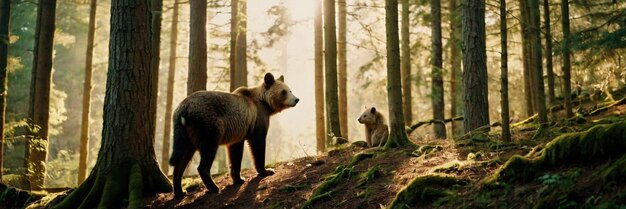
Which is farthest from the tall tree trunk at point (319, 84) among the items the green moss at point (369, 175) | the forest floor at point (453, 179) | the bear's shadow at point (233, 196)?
the green moss at point (369, 175)

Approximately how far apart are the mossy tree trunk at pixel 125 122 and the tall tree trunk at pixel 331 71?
19.9ft

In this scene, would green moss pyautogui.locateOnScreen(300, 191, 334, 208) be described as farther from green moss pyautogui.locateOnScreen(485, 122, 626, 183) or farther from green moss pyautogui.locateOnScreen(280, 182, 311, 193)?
green moss pyautogui.locateOnScreen(485, 122, 626, 183)

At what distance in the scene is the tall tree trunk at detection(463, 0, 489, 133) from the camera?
11.4 meters

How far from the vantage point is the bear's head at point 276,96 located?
35.1ft

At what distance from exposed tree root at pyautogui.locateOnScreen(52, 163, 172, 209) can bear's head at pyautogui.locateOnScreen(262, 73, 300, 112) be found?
2.97 meters

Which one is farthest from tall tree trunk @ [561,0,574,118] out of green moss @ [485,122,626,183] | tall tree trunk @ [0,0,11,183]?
tall tree trunk @ [0,0,11,183]

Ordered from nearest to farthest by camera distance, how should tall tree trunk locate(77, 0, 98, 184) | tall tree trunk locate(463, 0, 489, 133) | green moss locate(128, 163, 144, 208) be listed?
green moss locate(128, 163, 144, 208)
tall tree trunk locate(463, 0, 489, 133)
tall tree trunk locate(77, 0, 98, 184)

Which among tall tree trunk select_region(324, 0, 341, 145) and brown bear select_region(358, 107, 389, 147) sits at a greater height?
tall tree trunk select_region(324, 0, 341, 145)

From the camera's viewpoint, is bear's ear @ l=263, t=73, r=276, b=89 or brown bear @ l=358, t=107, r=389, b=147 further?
brown bear @ l=358, t=107, r=389, b=147

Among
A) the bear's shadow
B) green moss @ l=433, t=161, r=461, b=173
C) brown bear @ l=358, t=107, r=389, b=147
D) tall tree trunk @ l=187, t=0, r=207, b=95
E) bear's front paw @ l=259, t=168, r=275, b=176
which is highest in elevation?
tall tree trunk @ l=187, t=0, r=207, b=95

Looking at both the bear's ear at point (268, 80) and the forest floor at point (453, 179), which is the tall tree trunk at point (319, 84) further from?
the bear's ear at point (268, 80)

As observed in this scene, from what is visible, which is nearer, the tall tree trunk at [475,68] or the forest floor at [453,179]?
the forest floor at [453,179]

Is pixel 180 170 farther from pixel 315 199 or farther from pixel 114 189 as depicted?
pixel 315 199

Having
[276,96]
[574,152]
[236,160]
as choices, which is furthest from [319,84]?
[574,152]
